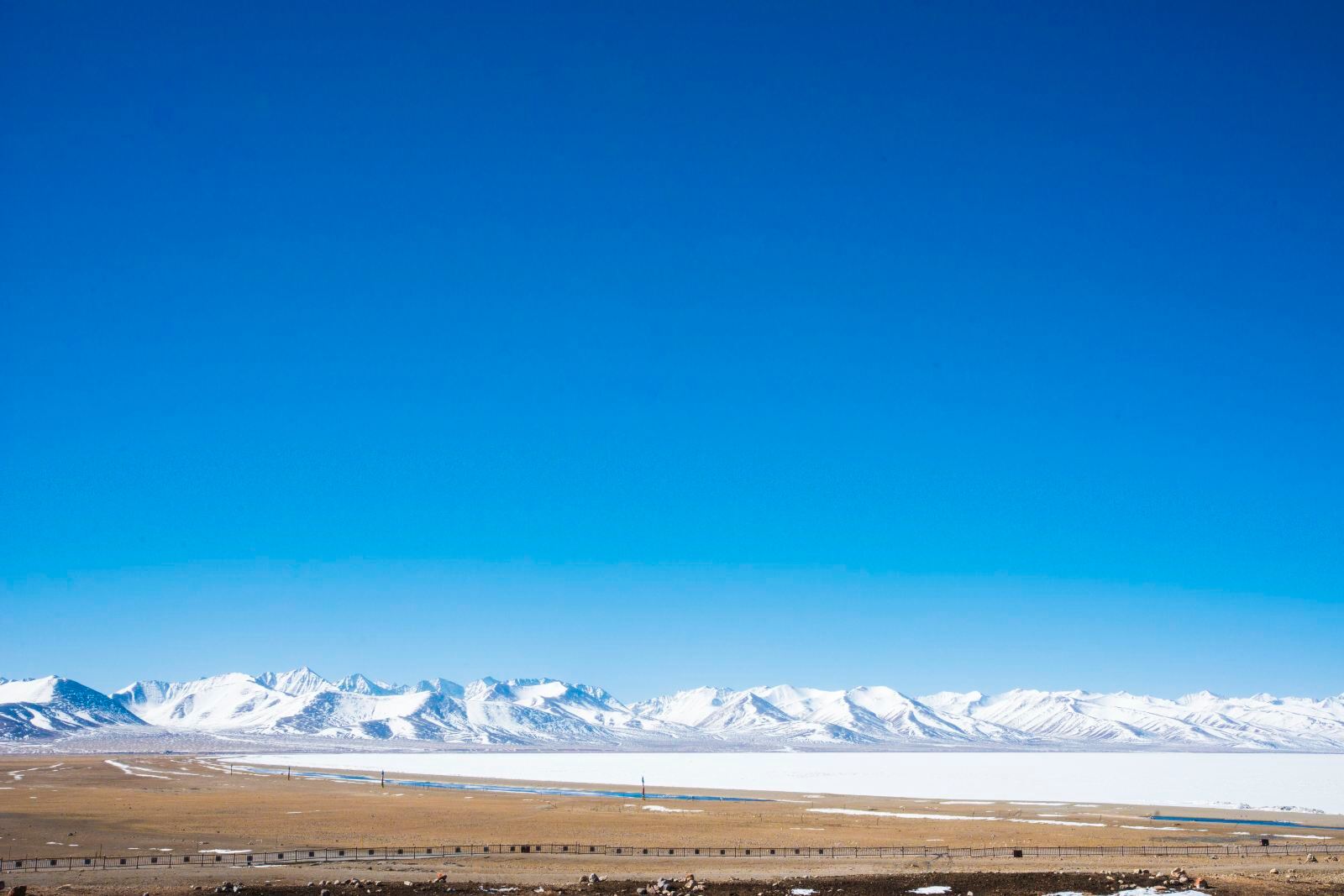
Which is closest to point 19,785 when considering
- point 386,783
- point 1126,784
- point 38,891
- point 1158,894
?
point 386,783

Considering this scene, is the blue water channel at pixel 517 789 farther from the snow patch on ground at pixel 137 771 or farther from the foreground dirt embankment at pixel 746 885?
the foreground dirt embankment at pixel 746 885

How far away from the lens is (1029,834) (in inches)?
2955

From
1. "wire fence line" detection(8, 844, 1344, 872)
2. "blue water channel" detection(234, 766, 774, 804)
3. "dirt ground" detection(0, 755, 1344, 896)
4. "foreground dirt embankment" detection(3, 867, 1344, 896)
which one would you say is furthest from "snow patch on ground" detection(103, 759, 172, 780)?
"foreground dirt embankment" detection(3, 867, 1344, 896)

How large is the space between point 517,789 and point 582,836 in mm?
67461

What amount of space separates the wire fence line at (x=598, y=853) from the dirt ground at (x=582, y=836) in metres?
1.87

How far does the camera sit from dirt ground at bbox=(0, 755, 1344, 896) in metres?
47.2

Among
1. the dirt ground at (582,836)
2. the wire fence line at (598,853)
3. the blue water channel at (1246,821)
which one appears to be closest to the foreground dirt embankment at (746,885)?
the dirt ground at (582,836)

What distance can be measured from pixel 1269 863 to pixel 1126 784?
107387 millimetres

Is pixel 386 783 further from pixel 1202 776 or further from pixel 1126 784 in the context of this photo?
pixel 1202 776

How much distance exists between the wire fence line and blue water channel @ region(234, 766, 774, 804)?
49.3 meters

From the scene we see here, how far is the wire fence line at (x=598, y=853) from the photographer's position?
55.2 metres

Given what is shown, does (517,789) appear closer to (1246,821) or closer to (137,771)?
(137,771)

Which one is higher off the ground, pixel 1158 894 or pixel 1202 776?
pixel 1158 894

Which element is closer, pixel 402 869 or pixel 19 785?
pixel 402 869
